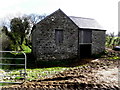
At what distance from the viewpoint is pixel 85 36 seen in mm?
18375

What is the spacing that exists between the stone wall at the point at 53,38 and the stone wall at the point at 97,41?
3.35 meters

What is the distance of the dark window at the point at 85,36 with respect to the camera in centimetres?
1801

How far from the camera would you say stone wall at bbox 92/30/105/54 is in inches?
747

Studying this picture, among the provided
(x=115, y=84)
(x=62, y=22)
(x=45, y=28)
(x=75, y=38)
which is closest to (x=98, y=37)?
(x=75, y=38)

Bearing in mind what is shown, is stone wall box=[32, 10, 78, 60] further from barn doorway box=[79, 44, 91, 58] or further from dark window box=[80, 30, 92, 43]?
barn doorway box=[79, 44, 91, 58]

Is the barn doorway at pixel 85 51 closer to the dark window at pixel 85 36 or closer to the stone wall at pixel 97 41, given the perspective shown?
the stone wall at pixel 97 41

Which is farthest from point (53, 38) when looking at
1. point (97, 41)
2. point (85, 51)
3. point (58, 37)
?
point (97, 41)

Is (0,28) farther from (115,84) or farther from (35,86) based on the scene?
(115,84)

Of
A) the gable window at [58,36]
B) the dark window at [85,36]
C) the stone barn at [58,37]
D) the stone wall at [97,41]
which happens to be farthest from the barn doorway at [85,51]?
the gable window at [58,36]

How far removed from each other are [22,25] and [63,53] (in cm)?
1307

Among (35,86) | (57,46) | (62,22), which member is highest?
(62,22)

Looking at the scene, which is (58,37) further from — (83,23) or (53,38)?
(83,23)

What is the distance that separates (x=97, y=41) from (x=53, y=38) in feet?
23.5

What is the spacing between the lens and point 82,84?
5.85 meters
